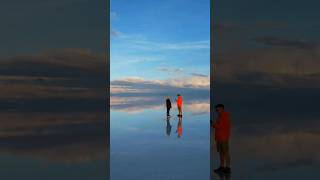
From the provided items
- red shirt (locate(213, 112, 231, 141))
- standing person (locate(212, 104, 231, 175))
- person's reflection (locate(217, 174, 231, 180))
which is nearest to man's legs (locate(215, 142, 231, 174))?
standing person (locate(212, 104, 231, 175))

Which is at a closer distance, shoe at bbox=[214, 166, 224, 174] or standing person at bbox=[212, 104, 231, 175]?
standing person at bbox=[212, 104, 231, 175]

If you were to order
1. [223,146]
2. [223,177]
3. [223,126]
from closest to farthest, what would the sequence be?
[223,177], [223,126], [223,146]

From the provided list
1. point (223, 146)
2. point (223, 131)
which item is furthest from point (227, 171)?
point (223, 131)

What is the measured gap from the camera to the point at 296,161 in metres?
11.3

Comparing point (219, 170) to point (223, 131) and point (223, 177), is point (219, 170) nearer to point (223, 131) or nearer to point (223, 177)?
point (223, 177)

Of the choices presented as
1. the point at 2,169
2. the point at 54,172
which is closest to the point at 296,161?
the point at 54,172

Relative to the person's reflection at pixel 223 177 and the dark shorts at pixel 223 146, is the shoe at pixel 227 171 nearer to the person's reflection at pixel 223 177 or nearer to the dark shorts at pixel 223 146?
the person's reflection at pixel 223 177

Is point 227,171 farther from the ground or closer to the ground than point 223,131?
closer to the ground

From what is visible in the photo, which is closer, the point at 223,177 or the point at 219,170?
the point at 223,177

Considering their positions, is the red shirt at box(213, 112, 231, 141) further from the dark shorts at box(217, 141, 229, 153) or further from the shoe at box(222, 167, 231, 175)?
the shoe at box(222, 167, 231, 175)

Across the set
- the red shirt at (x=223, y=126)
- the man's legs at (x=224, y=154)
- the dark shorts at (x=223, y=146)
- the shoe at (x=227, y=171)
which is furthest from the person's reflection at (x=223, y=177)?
the red shirt at (x=223, y=126)

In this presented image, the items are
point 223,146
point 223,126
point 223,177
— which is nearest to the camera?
point 223,177

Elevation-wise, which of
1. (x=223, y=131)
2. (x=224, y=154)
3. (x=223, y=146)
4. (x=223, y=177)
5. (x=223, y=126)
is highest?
(x=223, y=126)

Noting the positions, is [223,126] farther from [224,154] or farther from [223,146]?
[224,154]
